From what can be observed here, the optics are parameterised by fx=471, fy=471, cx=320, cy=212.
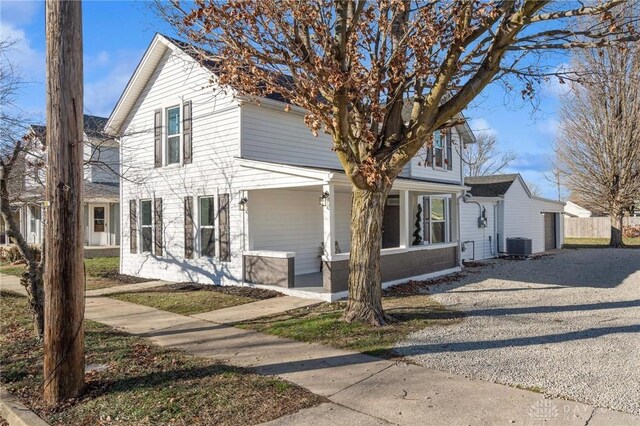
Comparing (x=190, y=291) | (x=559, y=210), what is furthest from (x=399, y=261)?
(x=559, y=210)

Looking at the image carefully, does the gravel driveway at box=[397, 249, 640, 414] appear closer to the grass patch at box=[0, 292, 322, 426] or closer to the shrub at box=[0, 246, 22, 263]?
the grass patch at box=[0, 292, 322, 426]

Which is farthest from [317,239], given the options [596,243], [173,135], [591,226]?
[591,226]

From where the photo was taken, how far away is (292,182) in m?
10.6

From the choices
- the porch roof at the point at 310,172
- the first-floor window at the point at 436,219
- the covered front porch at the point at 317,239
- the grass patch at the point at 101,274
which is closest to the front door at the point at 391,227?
the covered front porch at the point at 317,239

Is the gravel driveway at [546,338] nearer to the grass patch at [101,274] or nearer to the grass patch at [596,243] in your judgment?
the grass patch at [101,274]

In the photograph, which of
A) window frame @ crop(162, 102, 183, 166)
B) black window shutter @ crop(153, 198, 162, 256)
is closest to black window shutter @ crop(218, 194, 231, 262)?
window frame @ crop(162, 102, 183, 166)

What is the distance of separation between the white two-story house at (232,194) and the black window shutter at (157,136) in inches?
1.6

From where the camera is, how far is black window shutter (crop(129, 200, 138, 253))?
15195 mm

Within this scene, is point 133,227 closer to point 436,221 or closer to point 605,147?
point 436,221

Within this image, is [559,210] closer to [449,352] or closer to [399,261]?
[399,261]

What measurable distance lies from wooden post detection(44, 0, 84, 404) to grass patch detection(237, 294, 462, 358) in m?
3.25

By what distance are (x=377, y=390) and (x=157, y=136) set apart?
11893 mm

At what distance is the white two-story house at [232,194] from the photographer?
11.4 meters

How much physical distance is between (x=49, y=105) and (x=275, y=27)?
3.80 m
